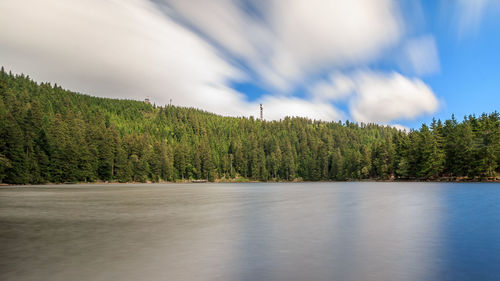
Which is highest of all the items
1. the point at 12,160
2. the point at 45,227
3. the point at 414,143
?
the point at 414,143

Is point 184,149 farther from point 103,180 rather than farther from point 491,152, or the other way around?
point 491,152

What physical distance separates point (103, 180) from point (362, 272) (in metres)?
126

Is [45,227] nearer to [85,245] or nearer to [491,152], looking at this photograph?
[85,245]

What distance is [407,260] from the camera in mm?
10625

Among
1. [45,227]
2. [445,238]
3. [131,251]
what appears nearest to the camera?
[131,251]

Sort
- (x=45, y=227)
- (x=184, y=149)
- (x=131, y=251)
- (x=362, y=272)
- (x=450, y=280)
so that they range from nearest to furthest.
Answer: (x=450, y=280)
(x=362, y=272)
(x=131, y=251)
(x=45, y=227)
(x=184, y=149)

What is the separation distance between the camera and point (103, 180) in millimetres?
119812

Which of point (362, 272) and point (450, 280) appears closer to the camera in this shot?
point (450, 280)

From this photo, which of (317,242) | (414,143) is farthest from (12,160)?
(414,143)

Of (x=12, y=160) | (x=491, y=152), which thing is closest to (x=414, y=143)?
(x=491, y=152)

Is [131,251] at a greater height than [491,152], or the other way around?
[491,152]

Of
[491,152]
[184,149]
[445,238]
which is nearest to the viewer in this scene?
[445,238]

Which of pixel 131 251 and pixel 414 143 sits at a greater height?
pixel 414 143

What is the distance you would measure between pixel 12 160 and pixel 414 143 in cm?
11905
